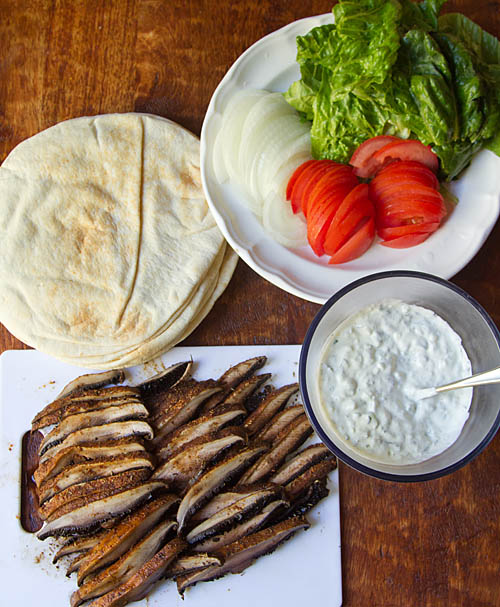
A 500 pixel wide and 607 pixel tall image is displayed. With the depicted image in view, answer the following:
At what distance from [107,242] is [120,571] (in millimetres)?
1290

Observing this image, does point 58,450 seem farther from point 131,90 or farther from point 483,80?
point 483,80

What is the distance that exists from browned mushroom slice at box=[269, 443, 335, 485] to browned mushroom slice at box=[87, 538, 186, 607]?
473 millimetres

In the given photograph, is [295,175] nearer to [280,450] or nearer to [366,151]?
[366,151]

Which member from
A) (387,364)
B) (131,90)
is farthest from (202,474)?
(131,90)

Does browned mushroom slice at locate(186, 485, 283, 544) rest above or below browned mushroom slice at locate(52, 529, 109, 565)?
above

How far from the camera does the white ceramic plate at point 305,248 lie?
2254mm

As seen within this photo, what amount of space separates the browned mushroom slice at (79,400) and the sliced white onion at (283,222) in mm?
876

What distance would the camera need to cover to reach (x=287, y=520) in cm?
231

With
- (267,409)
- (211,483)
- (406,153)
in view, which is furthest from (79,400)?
(406,153)

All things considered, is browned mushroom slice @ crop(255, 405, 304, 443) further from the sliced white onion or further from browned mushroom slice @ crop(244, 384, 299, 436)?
the sliced white onion

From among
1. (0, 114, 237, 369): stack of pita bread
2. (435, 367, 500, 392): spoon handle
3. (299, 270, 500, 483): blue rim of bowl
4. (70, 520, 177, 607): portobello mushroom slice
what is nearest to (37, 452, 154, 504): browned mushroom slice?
(70, 520, 177, 607): portobello mushroom slice

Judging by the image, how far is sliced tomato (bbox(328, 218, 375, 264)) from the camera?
85.6 inches

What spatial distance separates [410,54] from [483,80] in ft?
0.97

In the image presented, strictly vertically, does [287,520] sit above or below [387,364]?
below
